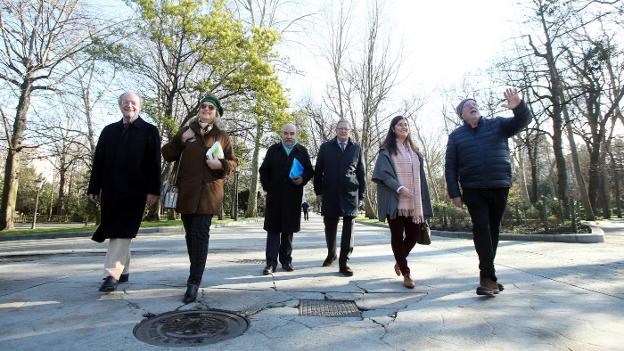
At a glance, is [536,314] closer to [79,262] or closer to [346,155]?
[346,155]

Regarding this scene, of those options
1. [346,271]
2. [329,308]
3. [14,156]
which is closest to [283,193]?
[346,271]

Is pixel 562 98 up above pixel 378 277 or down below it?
above

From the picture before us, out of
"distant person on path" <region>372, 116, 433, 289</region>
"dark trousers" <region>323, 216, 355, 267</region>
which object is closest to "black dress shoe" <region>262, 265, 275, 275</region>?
"dark trousers" <region>323, 216, 355, 267</region>

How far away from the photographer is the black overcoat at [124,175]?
384 centimetres

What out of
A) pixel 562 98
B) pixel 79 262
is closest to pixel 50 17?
pixel 79 262

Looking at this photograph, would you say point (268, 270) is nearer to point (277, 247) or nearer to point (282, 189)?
point (277, 247)

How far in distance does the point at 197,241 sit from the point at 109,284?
93 cm

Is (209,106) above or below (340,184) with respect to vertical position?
above

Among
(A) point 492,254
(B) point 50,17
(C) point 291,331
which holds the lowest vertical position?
(C) point 291,331

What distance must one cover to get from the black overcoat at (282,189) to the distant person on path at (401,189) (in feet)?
3.62

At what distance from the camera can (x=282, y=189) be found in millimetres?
5148

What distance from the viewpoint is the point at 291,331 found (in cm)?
267

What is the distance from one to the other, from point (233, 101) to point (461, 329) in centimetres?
1865

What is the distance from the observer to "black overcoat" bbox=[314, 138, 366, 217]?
5137 millimetres
